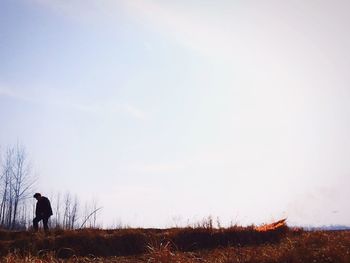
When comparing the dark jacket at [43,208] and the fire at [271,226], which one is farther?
the dark jacket at [43,208]

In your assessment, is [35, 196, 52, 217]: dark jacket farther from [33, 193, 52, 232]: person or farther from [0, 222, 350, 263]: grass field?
[0, 222, 350, 263]: grass field

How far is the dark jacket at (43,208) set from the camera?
17.7m

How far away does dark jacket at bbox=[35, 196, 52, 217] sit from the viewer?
17.7 m

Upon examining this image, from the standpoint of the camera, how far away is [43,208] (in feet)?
58.1

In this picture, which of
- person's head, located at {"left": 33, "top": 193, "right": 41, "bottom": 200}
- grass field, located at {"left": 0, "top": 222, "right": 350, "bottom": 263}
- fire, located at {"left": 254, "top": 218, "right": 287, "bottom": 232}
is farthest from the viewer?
person's head, located at {"left": 33, "top": 193, "right": 41, "bottom": 200}

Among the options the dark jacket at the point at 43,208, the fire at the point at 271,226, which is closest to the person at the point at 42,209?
the dark jacket at the point at 43,208

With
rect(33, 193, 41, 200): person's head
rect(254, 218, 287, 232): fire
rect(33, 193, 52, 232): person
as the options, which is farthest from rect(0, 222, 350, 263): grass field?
rect(33, 193, 41, 200): person's head

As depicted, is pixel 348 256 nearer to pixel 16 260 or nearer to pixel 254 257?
pixel 254 257

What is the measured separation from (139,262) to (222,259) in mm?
2473

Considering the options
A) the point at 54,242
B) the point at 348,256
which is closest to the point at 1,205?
the point at 54,242

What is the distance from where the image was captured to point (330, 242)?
1056cm

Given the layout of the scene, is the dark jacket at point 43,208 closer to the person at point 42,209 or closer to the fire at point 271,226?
the person at point 42,209

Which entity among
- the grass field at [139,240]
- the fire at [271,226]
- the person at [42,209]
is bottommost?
the grass field at [139,240]

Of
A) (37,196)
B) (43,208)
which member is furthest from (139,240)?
(37,196)
